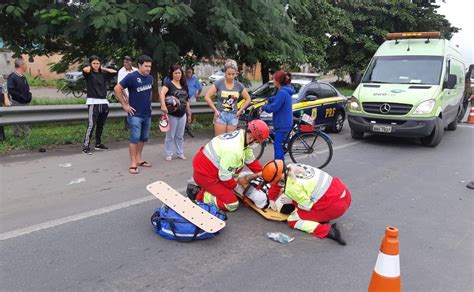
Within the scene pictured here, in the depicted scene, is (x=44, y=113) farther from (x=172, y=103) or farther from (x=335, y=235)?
(x=335, y=235)

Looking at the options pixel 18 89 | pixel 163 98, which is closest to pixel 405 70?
pixel 163 98

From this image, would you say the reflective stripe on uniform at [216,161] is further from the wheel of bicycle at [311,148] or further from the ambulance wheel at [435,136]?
the ambulance wheel at [435,136]

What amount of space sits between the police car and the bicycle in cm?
202

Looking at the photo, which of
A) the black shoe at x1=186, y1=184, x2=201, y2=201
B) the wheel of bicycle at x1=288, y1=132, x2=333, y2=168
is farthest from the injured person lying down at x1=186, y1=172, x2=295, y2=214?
the wheel of bicycle at x1=288, y1=132, x2=333, y2=168


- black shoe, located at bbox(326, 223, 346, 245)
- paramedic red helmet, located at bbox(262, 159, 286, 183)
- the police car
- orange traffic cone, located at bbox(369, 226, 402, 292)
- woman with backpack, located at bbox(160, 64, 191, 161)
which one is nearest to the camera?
orange traffic cone, located at bbox(369, 226, 402, 292)

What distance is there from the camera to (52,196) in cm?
519

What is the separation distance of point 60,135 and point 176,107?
10.1 feet

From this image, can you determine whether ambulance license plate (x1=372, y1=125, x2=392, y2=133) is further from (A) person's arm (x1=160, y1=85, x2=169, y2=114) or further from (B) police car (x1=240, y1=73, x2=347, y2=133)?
(A) person's arm (x1=160, y1=85, x2=169, y2=114)

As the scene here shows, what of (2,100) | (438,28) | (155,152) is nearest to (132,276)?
(155,152)

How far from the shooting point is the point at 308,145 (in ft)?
24.4

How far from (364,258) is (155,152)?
5000 mm

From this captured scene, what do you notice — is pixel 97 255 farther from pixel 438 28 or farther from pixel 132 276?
pixel 438 28

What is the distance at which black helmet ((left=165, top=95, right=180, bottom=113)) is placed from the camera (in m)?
6.99

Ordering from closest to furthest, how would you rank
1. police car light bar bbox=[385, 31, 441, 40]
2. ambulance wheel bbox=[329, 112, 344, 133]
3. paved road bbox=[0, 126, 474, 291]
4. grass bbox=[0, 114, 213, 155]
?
paved road bbox=[0, 126, 474, 291], grass bbox=[0, 114, 213, 155], police car light bar bbox=[385, 31, 441, 40], ambulance wheel bbox=[329, 112, 344, 133]
